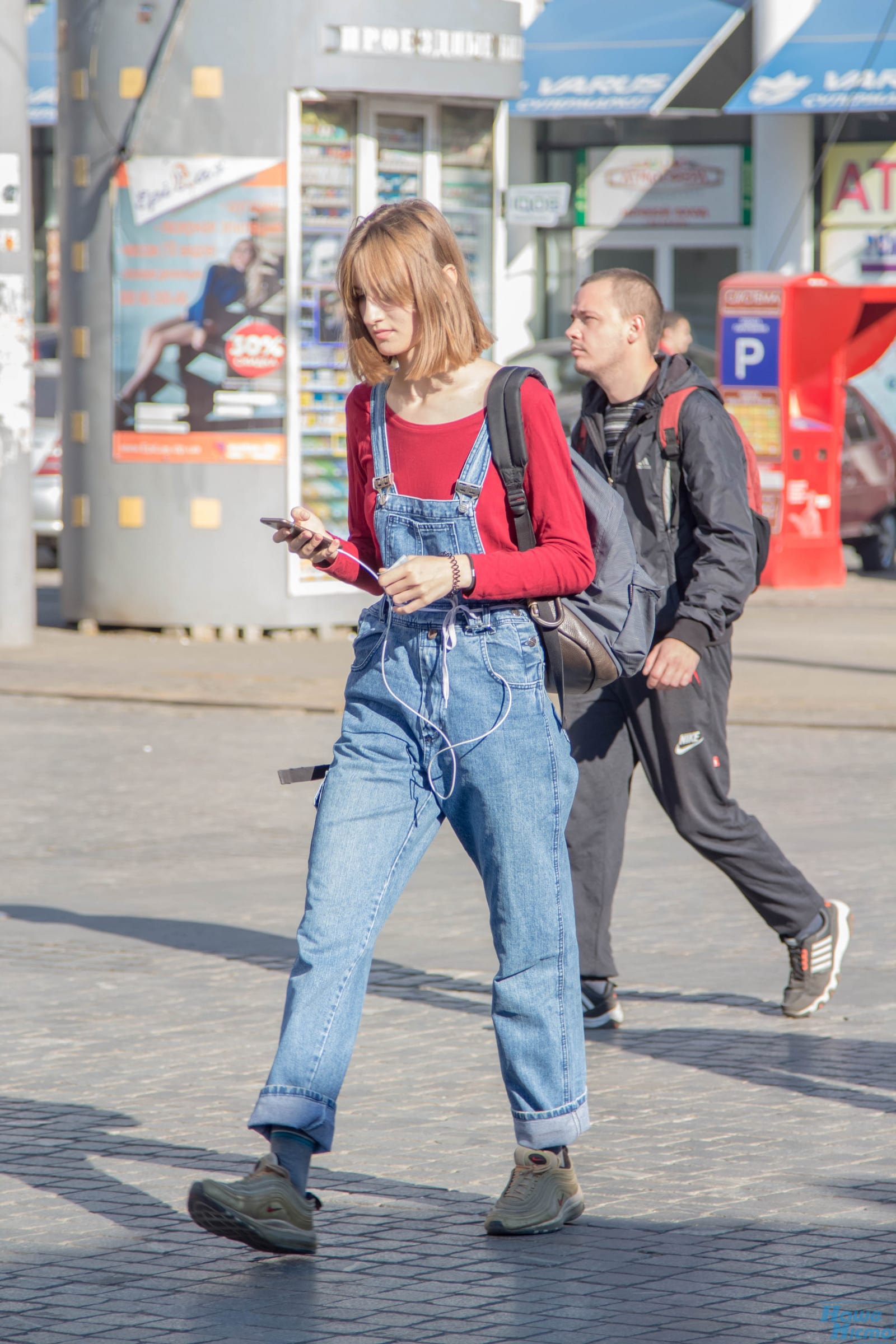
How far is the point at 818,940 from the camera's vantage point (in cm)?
610

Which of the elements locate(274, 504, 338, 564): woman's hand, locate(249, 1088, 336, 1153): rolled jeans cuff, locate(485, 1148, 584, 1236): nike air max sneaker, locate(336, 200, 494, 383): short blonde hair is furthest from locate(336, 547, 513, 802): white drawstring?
locate(485, 1148, 584, 1236): nike air max sneaker

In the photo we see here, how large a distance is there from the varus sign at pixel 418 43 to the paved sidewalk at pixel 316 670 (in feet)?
12.3

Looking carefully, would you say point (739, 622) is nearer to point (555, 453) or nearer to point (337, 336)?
point (337, 336)

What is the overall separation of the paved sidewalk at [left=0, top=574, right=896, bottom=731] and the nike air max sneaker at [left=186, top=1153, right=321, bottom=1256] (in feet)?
25.5

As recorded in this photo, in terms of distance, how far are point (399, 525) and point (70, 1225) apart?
56.6 inches

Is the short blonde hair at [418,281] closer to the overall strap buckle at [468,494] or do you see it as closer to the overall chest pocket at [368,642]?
the overall strap buckle at [468,494]

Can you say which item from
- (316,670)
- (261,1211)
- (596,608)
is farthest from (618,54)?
(261,1211)

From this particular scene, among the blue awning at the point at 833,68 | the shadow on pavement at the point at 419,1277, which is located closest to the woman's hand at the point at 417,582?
the shadow on pavement at the point at 419,1277

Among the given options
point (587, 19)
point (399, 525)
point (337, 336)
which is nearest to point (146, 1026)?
point (399, 525)

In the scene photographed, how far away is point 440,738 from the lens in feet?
13.8

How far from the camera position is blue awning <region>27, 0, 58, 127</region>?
28438 mm

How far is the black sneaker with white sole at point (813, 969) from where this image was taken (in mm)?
6070

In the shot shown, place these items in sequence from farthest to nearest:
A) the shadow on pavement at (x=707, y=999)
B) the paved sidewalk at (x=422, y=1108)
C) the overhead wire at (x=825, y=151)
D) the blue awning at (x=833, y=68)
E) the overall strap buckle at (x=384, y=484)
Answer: the overhead wire at (x=825, y=151) < the blue awning at (x=833, y=68) < the shadow on pavement at (x=707, y=999) < the overall strap buckle at (x=384, y=484) < the paved sidewalk at (x=422, y=1108)

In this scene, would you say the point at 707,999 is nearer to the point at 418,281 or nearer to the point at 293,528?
the point at 293,528
